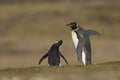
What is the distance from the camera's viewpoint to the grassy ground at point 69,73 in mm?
11680

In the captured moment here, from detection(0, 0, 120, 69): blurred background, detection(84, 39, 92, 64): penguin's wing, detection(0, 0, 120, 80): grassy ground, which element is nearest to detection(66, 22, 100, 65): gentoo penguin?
detection(84, 39, 92, 64): penguin's wing

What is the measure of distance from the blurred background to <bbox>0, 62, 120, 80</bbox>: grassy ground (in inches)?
459

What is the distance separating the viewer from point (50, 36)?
32562 millimetres

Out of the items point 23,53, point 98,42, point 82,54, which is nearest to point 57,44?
point 82,54

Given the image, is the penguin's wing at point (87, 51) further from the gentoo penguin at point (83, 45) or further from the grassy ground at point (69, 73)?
the grassy ground at point (69, 73)

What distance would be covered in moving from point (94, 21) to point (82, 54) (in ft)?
71.4

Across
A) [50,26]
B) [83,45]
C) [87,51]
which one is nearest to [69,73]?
[83,45]

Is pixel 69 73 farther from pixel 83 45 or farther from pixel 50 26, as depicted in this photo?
pixel 50 26

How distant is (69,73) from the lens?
11.8 meters

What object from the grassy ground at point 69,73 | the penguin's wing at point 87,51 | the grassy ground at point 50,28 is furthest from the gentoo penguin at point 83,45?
the grassy ground at point 50,28

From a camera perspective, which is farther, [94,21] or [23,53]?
[94,21]

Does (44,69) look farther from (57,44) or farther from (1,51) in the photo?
(1,51)

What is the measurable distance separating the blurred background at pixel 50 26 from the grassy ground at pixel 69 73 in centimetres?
1165

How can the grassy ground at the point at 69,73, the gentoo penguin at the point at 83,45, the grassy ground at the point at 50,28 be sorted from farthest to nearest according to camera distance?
1. the grassy ground at the point at 50,28
2. the gentoo penguin at the point at 83,45
3. the grassy ground at the point at 69,73
